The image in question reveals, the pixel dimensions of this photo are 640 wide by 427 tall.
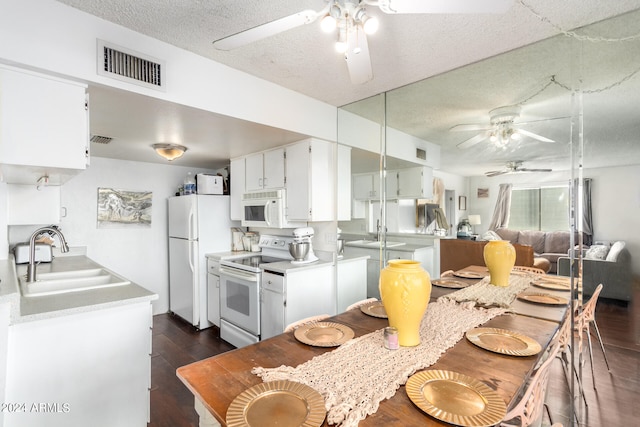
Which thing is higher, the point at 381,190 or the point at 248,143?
the point at 248,143

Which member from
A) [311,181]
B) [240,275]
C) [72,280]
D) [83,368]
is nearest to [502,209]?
[311,181]

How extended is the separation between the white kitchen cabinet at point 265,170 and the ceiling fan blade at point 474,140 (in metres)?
1.62

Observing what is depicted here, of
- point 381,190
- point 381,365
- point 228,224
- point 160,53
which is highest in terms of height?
point 160,53

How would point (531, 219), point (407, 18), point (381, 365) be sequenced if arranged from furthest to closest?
1. point (531, 219)
2. point (407, 18)
3. point (381, 365)

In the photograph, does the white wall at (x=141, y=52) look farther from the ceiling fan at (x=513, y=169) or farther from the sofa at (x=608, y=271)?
the sofa at (x=608, y=271)

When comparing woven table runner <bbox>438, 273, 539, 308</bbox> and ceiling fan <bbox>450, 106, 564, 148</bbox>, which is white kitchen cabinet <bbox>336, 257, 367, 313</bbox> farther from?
ceiling fan <bbox>450, 106, 564, 148</bbox>

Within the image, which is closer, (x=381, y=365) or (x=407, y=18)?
(x=381, y=365)

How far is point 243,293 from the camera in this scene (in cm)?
300

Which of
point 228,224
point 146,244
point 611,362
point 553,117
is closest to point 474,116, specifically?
point 553,117

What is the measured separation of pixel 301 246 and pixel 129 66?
1877 mm

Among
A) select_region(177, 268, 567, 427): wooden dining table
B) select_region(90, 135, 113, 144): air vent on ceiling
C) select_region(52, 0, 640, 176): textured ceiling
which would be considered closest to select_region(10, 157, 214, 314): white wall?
select_region(90, 135, 113, 144): air vent on ceiling

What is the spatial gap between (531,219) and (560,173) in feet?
1.01

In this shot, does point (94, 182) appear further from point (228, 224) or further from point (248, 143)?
point (248, 143)

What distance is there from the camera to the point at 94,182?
366 centimetres
